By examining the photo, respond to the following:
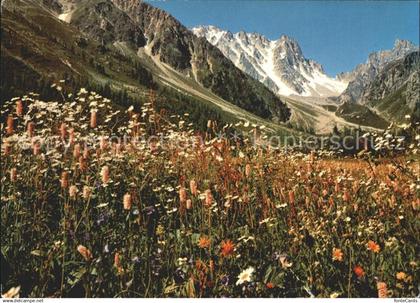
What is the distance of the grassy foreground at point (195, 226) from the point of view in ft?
11.3

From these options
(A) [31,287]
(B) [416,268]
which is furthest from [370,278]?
(A) [31,287]

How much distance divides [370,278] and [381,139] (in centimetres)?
197

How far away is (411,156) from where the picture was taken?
4.87m

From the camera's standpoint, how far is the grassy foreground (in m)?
3.44

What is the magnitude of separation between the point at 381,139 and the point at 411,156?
37 cm

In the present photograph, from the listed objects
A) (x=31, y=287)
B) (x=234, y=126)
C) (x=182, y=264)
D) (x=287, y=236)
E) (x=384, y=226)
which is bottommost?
(x=31, y=287)

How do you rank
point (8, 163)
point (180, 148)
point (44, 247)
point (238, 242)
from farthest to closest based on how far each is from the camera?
point (180, 148) < point (8, 163) < point (238, 242) < point (44, 247)

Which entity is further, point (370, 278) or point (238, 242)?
point (238, 242)

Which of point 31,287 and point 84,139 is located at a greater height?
point 84,139

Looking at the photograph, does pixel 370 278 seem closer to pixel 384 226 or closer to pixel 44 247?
pixel 384 226

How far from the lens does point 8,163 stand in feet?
15.8

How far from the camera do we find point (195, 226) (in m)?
4.32


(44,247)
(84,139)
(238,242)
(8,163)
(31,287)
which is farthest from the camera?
(84,139)

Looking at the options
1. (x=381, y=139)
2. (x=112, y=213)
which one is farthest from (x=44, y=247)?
(x=381, y=139)
